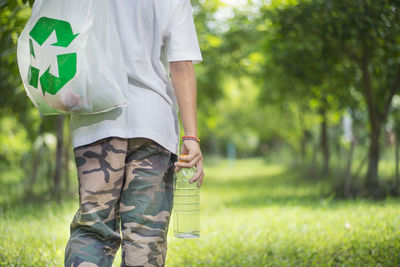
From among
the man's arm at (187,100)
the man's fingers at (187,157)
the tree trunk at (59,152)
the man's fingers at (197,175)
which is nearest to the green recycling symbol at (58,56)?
the man's arm at (187,100)

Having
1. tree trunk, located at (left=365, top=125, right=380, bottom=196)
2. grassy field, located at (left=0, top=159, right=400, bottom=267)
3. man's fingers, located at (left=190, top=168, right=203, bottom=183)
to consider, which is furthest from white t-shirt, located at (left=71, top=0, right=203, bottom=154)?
tree trunk, located at (left=365, top=125, right=380, bottom=196)

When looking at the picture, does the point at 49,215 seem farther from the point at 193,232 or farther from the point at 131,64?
the point at 131,64

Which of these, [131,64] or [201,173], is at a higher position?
[131,64]

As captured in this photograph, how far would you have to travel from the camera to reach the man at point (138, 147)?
1775 millimetres

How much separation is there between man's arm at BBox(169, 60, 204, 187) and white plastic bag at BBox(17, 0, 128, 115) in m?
0.24

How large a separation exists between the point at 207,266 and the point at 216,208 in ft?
12.2

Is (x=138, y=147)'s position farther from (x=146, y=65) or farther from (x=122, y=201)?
(x=146, y=65)

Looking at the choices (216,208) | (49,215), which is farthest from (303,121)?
(49,215)

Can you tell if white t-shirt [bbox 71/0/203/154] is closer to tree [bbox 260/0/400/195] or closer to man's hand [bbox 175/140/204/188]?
man's hand [bbox 175/140/204/188]

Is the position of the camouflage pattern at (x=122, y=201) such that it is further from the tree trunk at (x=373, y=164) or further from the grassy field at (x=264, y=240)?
the tree trunk at (x=373, y=164)

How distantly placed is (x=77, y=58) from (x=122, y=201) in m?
0.63

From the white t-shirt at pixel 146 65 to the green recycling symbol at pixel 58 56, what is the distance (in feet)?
0.68

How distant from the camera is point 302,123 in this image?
Result: 1412 centimetres

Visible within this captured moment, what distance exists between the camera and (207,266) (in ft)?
11.3
